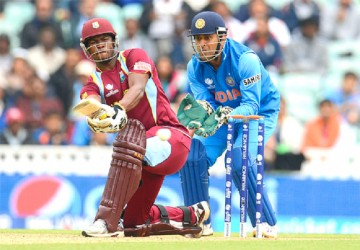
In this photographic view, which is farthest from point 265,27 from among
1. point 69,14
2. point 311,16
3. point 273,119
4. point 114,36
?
point 114,36

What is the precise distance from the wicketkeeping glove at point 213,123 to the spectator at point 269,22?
7.03m

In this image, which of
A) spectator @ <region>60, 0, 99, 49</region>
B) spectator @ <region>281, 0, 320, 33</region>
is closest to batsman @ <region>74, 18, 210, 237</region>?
spectator @ <region>60, 0, 99, 49</region>

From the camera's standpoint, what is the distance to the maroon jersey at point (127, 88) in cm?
772

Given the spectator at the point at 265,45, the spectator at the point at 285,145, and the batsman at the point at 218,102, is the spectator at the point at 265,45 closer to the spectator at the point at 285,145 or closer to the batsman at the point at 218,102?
the spectator at the point at 285,145

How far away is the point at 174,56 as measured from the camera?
1512cm

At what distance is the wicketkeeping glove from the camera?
8180 millimetres

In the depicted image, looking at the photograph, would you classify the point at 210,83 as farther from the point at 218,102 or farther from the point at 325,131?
the point at 325,131

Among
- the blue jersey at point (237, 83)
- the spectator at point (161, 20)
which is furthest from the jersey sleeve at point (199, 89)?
the spectator at point (161, 20)

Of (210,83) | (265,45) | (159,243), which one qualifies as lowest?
(159,243)

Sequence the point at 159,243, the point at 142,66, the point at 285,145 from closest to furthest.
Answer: the point at 159,243 → the point at 142,66 → the point at 285,145

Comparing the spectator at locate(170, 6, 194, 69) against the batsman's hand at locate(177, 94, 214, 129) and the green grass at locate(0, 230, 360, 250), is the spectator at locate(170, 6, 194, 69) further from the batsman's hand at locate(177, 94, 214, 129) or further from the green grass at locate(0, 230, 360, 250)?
the green grass at locate(0, 230, 360, 250)

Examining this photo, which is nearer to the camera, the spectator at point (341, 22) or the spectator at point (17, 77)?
the spectator at point (17, 77)

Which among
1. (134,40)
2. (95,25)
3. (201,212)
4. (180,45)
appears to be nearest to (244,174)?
(201,212)

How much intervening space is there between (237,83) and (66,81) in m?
6.47
